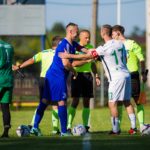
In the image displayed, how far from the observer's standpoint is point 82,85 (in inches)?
669

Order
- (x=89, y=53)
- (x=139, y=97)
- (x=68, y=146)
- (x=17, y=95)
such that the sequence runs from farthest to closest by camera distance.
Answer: (x=17, y=95) < (x=139, y=97) < (x=89, y=53) < (x=68, y=146)

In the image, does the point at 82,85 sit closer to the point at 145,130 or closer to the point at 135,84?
the point at 135,84

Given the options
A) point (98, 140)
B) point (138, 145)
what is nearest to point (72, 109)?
point (98, 140)

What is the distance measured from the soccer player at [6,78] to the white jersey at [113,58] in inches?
64.8

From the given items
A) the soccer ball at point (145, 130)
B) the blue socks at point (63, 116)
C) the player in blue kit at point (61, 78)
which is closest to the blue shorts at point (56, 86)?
the player in blue kit at point (61, 78)

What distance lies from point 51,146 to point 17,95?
26.4 metres

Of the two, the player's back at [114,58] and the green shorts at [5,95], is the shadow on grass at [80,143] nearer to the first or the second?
the player's back at [114,58]

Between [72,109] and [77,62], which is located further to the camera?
[72,109]

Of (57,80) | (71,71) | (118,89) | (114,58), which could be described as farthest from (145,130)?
(57,80)

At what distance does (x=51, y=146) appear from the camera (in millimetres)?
12398

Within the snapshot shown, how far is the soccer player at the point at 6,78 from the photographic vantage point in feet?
50.0

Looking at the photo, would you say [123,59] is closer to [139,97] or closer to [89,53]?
[89,53]

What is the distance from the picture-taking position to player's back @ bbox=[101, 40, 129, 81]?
48.9ft

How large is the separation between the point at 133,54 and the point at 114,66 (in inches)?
72.5
